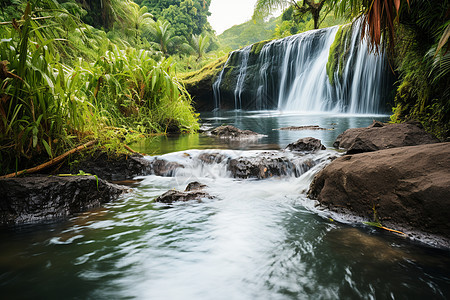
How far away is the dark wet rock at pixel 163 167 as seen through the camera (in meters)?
3.31

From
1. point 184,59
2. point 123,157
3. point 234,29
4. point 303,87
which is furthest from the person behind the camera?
point 234,29

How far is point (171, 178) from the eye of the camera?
3219 mm

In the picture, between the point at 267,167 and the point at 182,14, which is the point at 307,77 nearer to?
the point at 267,167

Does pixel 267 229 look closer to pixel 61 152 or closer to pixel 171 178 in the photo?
pixel 171 178

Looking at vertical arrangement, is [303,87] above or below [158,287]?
above

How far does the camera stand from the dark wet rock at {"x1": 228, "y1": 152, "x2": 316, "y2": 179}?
10.3 ft

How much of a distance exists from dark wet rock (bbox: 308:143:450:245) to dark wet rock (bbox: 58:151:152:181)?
2.18 metres

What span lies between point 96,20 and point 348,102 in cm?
1679

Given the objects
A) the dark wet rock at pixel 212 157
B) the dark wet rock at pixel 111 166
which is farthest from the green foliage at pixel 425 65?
the dark wet rock at pixel 111 166

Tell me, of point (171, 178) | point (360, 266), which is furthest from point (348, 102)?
point (360, 266)

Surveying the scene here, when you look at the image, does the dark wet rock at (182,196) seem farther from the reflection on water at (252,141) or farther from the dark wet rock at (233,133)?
the dark wet rock at (233,133)

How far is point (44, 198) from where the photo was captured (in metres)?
1.96

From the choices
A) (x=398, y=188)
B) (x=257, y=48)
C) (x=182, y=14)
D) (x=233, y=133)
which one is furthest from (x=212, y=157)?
(x=182, y=14)

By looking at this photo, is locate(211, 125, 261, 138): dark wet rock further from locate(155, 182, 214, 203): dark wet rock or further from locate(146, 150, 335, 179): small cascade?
locate(155, 182, 214, 203): dark wet rock
